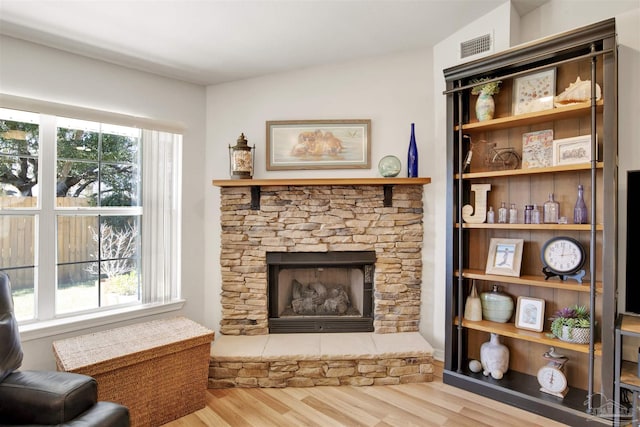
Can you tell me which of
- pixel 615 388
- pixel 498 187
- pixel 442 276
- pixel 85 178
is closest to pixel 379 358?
pixel 442 276

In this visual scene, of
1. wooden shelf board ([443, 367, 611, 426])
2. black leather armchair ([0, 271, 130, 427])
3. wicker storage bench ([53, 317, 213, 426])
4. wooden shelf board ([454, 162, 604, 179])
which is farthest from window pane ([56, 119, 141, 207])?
wooden shelf board ([443, 367, 611, 426])

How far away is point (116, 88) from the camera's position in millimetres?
2635

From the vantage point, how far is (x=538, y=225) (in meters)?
2.15

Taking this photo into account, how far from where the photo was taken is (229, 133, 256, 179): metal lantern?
289 cm

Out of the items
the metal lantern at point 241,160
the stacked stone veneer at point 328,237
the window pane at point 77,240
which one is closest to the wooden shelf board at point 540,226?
the stacked stone veneer at point 328,237

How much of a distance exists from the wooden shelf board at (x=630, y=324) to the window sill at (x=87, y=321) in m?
3.15

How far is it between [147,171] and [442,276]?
8.81ft

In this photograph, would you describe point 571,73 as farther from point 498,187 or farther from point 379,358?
point 379,358

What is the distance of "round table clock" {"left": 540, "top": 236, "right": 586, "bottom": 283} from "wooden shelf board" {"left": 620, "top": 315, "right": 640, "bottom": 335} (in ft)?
0.98

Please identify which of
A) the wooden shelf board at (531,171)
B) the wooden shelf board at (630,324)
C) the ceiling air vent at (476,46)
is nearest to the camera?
the wooden shelf board at (630,324)

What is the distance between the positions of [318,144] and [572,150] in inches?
73.8

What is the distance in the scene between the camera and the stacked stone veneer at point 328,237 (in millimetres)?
2932

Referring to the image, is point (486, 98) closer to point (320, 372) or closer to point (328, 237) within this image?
point (328, 237)

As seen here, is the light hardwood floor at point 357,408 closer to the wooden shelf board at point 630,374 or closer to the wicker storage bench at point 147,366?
the wicker storage bench at point 147,366
